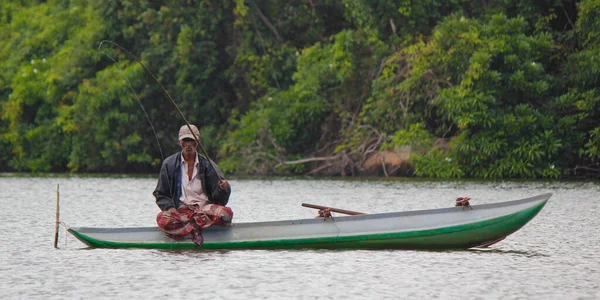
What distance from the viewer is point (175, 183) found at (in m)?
14.4

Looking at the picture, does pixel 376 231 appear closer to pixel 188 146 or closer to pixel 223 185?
pixel 223 185

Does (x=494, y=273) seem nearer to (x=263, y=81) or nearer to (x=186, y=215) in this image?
(x=186, y=215)

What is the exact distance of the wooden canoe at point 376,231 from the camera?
14.0 meters

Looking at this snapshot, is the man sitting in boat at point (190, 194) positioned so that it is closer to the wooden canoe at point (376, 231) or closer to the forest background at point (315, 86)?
the wooden canoe at point (376, 231)

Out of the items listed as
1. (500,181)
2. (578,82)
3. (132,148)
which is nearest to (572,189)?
(500,181)

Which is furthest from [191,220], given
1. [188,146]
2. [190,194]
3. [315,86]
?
[315,86]

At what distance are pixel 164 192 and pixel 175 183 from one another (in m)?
0.18

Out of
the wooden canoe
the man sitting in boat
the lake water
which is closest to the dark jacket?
the man sitting in boat

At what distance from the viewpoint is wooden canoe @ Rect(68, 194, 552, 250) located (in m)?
14.0

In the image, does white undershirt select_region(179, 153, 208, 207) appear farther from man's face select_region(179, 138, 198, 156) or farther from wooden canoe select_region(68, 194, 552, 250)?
wooden canoe select_region(68, 194, 552, 250)

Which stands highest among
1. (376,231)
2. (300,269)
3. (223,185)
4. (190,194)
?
(223,185)

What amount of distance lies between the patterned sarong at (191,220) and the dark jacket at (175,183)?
5.7 inches

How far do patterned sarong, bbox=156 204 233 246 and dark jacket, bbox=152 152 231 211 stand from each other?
0.14 metres

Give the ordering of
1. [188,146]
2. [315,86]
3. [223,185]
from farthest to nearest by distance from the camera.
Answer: [315,86] → [188,146] → [223,185]
